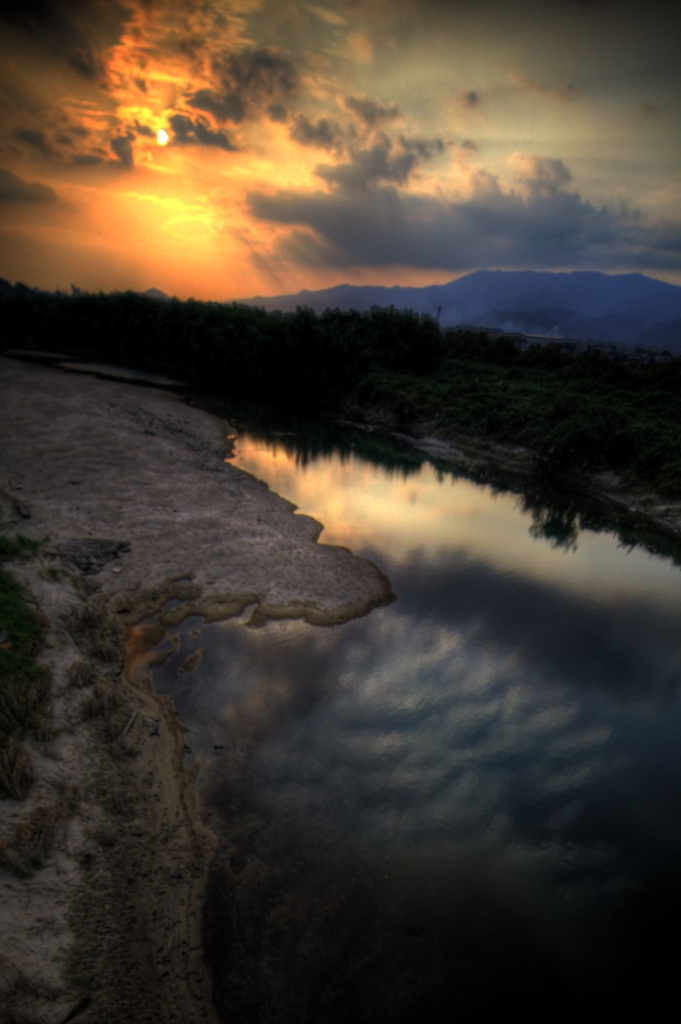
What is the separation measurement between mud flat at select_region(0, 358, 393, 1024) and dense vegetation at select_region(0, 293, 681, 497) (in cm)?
2014

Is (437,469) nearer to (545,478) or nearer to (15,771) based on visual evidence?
(545,478)

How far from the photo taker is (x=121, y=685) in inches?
376

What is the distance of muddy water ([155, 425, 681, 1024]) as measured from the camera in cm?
616

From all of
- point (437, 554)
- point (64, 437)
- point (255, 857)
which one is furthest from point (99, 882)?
point (64, 437)

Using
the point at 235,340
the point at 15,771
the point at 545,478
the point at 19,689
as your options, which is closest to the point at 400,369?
the point at 235,340

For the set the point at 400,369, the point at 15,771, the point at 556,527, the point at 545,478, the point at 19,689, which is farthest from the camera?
the point at 400,369

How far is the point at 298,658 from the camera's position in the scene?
11.7m

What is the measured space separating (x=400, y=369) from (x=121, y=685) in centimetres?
4627

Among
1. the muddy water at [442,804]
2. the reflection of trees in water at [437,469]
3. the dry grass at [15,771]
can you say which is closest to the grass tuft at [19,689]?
the dry grass at [15,771]

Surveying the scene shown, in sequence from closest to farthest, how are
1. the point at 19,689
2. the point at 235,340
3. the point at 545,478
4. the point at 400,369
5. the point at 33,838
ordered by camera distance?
the point at 33,838
the point at 19,689
the point at 545,478
the point at 400,369
the point at 235,340

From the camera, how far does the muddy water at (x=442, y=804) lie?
6160 mm

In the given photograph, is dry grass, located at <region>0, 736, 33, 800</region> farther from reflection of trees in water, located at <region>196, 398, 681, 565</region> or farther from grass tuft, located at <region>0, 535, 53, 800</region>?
reflection of trees in water, located at <region>196, 398, 681, 565</region>

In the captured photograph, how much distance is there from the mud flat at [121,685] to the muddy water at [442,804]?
0.64 metres

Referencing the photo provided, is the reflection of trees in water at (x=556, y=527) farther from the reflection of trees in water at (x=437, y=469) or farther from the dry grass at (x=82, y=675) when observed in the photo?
the dry grass at (x=82, y=675)
